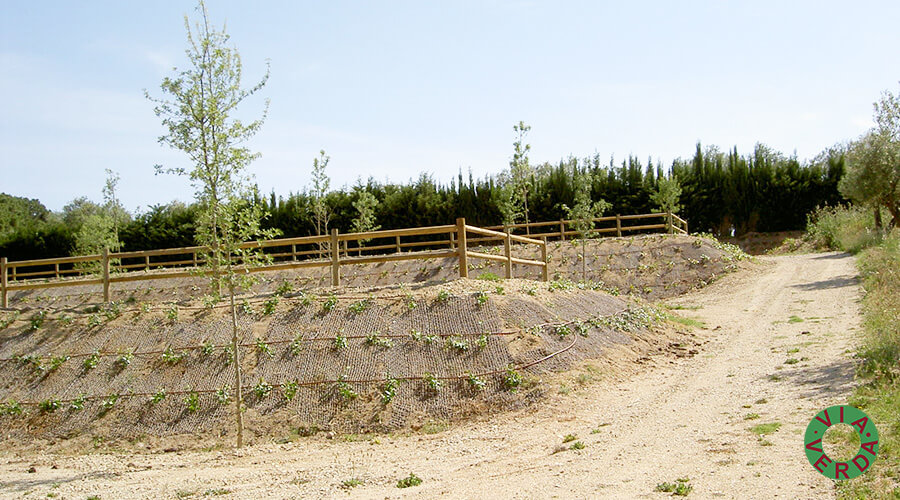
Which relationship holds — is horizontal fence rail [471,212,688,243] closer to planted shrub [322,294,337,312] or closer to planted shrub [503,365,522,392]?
planted shrub [322,294,337,312]

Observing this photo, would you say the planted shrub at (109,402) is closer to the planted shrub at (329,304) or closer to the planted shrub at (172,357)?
the planted shrub at (172,357)

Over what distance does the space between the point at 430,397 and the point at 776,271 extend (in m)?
16.2

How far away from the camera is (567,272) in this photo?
74.0 feet

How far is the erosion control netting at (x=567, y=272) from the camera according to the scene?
2139 centimetres

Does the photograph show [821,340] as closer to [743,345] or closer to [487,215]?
[743,345]

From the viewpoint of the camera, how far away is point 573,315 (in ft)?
41.1

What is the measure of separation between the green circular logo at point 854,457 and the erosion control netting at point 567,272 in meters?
15.0

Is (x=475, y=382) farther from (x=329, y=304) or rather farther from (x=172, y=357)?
(x=172, y=357)

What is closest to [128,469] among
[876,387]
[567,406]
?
Answer: [567,406]

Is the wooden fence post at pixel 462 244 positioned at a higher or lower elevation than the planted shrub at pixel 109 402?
higher

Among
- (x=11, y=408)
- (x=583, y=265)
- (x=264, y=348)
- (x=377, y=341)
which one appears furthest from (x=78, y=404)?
(x=583, y=265)

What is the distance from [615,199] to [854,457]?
91.2 feet

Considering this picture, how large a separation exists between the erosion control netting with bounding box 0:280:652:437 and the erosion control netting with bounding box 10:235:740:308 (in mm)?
8197

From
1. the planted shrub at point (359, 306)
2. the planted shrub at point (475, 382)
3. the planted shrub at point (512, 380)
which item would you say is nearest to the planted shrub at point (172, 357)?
the planted shrub at point (359, 306)
